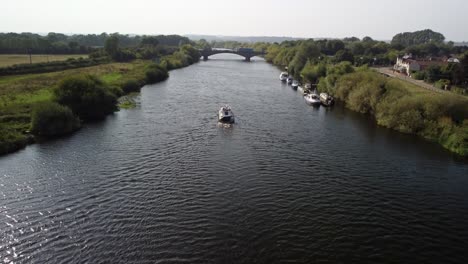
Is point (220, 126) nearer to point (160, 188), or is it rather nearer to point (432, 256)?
point (160, 188)

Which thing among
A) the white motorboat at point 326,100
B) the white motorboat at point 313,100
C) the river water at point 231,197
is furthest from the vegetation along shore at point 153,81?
the white motorboat at point 313,100

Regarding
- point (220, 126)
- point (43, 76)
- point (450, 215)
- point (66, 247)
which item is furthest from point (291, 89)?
point (66, 247)

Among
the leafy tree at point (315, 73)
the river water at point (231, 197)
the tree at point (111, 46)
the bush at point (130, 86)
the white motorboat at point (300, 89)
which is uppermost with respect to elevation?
the tree at point (111, 46)

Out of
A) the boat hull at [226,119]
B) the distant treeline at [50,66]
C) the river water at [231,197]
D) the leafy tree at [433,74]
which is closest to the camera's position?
the river water at [231,197]

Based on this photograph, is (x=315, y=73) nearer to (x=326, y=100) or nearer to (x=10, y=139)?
(x=326, y=100)

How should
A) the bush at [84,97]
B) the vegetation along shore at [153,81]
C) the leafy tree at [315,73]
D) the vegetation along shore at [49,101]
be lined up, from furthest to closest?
the leafy tree at [315,73] → the bush at [84,97] → the vegetation along shore at [153,81] → the vegetation along shore at [49,101]

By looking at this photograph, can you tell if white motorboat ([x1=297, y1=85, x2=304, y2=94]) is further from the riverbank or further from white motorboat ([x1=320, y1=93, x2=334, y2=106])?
the riverbank

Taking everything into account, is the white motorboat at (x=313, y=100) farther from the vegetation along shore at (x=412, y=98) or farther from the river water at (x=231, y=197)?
the river water at (x=231, y=197)
